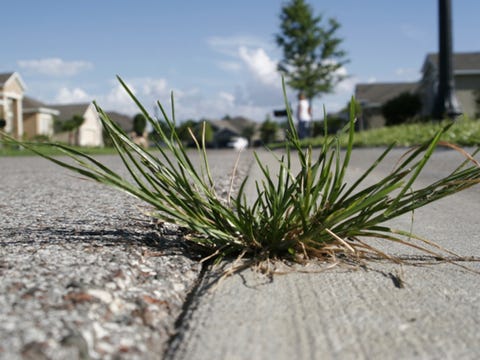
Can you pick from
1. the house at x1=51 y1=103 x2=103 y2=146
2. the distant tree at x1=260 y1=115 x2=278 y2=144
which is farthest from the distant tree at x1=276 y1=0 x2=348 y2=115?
the distant tree at x1=260 y1=115 x2=278 y2=144

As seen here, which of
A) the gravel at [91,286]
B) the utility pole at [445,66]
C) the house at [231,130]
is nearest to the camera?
the gravel at [91,286]

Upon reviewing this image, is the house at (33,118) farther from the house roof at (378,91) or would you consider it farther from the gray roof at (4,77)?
the house roof at (378,91)

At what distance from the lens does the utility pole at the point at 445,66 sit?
10.8 metres

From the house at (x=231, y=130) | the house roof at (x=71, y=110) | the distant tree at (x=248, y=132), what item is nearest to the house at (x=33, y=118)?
the house roof at (x=71, y=110)

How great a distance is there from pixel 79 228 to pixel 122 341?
1065 millimetres

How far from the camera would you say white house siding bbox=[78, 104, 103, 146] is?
1954 inches

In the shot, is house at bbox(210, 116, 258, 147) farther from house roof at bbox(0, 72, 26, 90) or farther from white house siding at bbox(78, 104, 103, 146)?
house roof at bbox(0, 72, 26, 90)

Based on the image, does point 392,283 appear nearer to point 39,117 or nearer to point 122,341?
point 122,341

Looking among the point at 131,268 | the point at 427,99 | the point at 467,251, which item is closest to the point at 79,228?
the point at 131,268

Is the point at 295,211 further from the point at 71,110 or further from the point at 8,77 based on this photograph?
the point at 71,110

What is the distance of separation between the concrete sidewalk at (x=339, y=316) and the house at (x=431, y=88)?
24.5 m

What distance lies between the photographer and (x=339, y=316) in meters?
1.19

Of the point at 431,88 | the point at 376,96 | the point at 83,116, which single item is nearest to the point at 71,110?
the point at 83,116

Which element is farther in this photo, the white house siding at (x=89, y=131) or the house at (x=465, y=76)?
the white house siding at (x=89, y=131)
